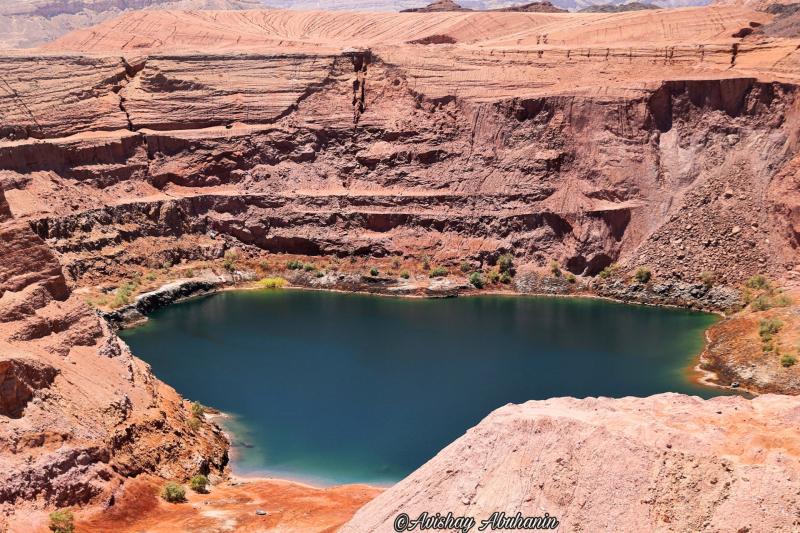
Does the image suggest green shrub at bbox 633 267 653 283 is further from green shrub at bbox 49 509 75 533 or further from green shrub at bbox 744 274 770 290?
green shrub at bbox 49 509 75 533

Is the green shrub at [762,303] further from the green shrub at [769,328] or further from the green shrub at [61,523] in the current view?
the green shrub at [61,523]

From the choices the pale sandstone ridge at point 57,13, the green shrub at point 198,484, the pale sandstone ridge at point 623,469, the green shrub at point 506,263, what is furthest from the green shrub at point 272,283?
the pale sandstone ridge at point 57,13

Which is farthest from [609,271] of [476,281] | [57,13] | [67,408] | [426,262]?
[57,13]

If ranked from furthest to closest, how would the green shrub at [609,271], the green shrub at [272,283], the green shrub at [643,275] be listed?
the green shrub at [272,283], the green shrub at [609,271], the green shrub at [643,275]

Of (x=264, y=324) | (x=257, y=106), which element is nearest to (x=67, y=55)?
(x=257, y=106)

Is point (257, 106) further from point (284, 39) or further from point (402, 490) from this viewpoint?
point (402, 490)

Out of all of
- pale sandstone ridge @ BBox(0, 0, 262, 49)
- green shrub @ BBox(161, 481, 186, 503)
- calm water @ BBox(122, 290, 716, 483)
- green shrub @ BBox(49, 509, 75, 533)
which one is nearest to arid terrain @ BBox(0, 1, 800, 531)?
calm water @ BBox(122, 290, 716, 483)
